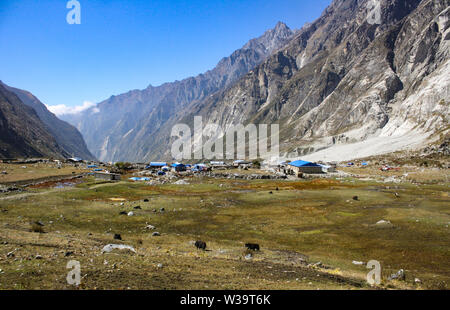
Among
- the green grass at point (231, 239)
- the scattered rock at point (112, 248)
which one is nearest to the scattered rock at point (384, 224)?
the green grass at point (231, 239)

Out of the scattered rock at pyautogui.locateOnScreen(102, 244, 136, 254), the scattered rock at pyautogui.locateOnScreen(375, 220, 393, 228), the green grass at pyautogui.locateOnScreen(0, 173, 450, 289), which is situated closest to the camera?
the green grass at pyautogui.locateOnScreen(0, 173, 450, 289)

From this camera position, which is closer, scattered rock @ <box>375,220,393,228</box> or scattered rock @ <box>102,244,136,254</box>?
scattered rock @ <box>102,244,136,254</box>

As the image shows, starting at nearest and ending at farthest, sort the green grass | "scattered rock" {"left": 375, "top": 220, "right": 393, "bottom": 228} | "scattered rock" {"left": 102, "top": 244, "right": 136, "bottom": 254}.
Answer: the green grass < "scattered rock" {"left": 102, "top": 244, "right": 136, "bottom": 254} < "scattered rock" {"left": 375, "top": 220, "right": 393, "bottom": 228}

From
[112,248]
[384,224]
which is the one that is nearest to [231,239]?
[112,248]

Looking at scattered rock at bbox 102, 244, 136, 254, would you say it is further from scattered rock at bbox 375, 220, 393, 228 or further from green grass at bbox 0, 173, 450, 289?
scattered rock at bbox 375, 220, 393, 228

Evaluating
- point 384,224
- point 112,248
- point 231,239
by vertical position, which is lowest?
point 231,239

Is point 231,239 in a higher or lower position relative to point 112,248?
lower

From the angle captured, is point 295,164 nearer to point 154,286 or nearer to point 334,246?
point 334,246

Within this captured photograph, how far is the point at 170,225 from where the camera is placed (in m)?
34.7

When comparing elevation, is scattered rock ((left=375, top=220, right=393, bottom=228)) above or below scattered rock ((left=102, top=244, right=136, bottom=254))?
below

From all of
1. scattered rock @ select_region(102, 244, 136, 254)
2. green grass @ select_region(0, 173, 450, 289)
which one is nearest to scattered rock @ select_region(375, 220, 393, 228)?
green grass @ select_region(0, 173, 450, 289)

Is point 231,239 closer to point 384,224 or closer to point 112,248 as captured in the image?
point 112,248
